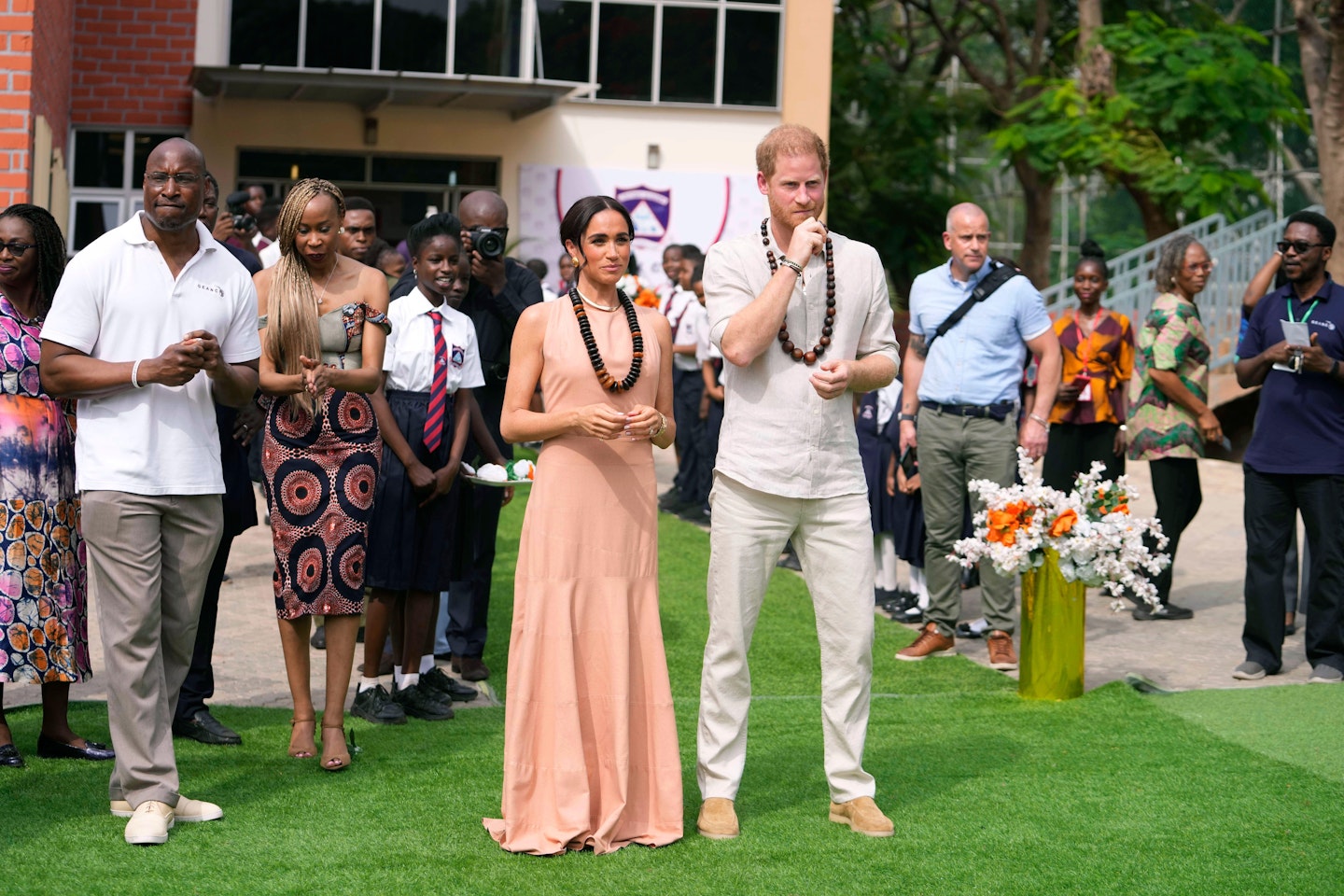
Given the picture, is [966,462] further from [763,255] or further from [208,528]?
[208,528]

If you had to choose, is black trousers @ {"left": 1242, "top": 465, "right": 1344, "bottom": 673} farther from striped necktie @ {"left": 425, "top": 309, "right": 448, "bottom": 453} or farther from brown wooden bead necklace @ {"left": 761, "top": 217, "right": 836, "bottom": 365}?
striped necktie @ {"left": 425, "top": 309, "right": 448, "bottom": 453}

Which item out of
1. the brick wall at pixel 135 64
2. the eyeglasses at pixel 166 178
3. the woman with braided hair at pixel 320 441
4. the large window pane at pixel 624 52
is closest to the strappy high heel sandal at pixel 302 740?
the woman with braided hair at pixel 320 441

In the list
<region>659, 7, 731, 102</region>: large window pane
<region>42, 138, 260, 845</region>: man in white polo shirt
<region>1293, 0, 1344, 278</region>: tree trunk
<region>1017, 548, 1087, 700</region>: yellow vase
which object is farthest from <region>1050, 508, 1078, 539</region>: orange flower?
<region>659, 7, 731, 102</region>: large window pane

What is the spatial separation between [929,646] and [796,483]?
11.9ft

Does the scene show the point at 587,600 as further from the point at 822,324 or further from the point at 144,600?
the point at 144,600

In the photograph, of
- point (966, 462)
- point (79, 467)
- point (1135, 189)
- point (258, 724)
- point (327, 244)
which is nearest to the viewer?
point (79, 467)

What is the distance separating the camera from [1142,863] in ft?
16.5

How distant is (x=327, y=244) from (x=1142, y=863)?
3.76 meters

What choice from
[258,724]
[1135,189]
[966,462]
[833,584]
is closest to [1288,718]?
[966,462]

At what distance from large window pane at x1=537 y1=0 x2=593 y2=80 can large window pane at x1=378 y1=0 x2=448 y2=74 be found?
5.11ft

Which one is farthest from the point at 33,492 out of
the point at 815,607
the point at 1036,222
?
the point at 1036,222

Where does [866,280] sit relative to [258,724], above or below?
above

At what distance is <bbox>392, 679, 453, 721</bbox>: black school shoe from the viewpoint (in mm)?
6836

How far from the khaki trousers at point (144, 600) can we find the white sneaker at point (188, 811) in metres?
0.08
